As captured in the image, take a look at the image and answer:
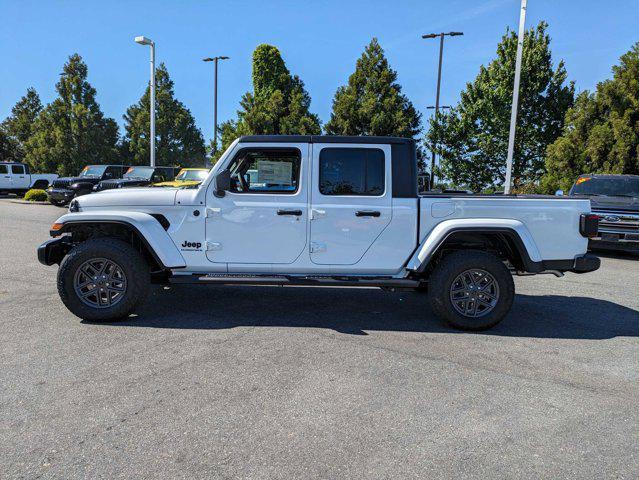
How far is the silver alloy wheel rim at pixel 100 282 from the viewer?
191 inches

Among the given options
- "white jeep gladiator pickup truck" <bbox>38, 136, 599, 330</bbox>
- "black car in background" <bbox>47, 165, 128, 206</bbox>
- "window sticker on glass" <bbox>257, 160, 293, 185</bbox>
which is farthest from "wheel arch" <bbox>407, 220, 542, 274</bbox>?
"black car in background" <bbox>47, 165, 128, 206</bbox>

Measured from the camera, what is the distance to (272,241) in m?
4.90

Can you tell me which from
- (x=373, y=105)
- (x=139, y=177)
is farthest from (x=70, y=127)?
(x=373, y=105)

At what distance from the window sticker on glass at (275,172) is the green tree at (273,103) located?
18.2 m

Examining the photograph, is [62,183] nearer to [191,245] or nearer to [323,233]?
[191,245]

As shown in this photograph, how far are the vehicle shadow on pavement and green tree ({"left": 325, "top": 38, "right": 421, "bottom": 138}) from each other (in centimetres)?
1686

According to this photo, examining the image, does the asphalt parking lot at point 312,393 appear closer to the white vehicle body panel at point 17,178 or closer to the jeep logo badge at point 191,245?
the jeep logo badge at point 191,245

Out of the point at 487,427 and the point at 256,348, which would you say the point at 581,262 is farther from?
the point at 256,348

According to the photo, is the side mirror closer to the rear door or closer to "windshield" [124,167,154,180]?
the rear door

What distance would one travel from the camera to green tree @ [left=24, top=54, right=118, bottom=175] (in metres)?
34.6

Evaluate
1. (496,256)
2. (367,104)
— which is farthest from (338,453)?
(367,104)

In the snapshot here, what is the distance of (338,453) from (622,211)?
9.80 metres

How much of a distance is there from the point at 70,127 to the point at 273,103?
1978 cm

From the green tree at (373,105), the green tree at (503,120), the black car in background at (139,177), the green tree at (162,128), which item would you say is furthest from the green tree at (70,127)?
the green tree at (503,120)
